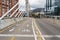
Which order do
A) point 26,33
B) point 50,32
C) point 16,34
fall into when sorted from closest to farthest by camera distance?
point 16,34, point 26,33, point 50,32

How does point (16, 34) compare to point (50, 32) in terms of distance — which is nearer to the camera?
point (16, 34)

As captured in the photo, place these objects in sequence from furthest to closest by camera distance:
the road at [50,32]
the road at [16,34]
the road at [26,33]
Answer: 1. the road at [50,32]
2. the road at [26,33]
3. the road at [16,34]

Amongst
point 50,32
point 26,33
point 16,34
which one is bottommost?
point 50,32

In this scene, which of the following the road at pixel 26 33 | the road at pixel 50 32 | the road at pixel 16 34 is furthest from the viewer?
the road at pixel 50 32

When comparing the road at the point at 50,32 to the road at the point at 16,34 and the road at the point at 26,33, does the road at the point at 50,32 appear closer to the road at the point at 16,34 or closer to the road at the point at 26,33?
the road at the point at 26,33

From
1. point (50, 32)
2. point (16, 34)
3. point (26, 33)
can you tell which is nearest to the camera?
point (16, 34)

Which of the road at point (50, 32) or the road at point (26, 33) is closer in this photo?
the road at point (26, 33)

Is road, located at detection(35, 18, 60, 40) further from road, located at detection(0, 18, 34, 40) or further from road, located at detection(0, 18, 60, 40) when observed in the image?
road, located at detection(0, 18, 34, 40)

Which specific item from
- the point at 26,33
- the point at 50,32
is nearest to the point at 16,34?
the point at 26,33

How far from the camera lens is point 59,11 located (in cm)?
11831

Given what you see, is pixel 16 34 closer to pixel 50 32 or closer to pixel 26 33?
pixel 26 33

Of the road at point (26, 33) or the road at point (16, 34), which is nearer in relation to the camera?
the road at point (16, 34)

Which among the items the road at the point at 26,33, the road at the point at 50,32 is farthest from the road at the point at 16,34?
the road at the point at 50,32

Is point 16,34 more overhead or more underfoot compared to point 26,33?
more overhead
